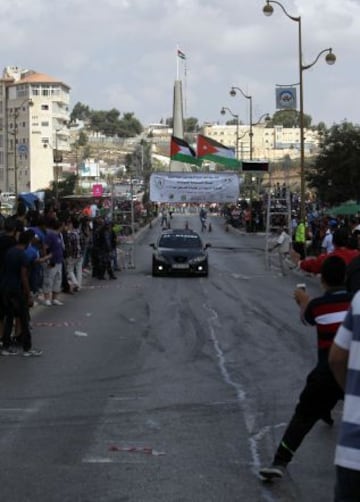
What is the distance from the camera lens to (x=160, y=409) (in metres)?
8.77

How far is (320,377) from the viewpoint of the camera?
253 inches

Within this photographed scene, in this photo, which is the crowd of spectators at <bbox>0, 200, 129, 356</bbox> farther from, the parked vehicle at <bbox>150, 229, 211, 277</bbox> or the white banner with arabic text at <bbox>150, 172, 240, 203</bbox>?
the white banner with arabic text at <bbox>150, 172, 240, 203</bbox>

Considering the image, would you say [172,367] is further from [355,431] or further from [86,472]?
[355,431]

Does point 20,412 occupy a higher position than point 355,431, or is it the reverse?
point 355,431

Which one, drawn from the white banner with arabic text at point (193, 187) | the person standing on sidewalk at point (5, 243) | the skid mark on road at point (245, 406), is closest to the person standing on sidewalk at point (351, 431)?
the skid mark on road at point (245, 406)

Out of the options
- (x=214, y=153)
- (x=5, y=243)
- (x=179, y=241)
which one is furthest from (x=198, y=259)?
(x=5, y=243)

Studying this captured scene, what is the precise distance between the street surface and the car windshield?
1158cm

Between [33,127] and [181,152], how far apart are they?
115 meters

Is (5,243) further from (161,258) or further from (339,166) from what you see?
(339,166)

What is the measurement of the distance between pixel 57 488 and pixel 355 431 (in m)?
3.09

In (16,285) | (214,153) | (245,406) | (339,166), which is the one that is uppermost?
(214,153)

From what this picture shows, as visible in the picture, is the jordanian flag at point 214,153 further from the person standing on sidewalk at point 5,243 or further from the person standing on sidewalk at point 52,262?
the person standing on sidewalk at point 5,243

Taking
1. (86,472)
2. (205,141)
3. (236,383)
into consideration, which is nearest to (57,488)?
(86,472)

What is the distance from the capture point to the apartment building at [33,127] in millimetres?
151000
